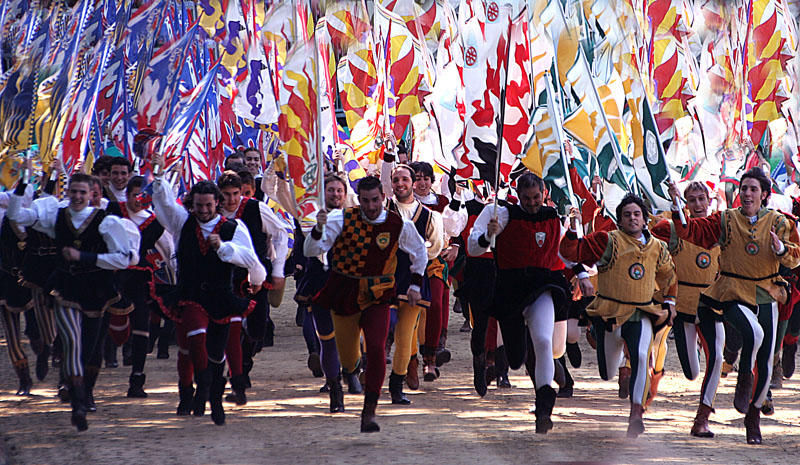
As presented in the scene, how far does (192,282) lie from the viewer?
26.4ft

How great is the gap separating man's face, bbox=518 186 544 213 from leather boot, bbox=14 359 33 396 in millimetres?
4231

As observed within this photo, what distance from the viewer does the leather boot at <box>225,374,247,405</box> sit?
894cm

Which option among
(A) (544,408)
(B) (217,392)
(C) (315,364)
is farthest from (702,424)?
(C) (315,364)

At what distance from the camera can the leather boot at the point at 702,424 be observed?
25.6ft

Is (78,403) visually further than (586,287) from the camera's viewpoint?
No

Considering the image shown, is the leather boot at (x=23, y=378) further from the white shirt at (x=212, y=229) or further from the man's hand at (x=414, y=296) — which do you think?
the man's hand at (x=414, y=296)

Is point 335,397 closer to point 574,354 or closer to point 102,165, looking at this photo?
point 574,354

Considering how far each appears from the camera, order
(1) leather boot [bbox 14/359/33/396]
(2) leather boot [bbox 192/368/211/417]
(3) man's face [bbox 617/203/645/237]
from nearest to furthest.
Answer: (3) man's face [bbox 617/203/645/237] < (2) leather boot [bbox 192/368/211/417] < (1) leather boot [bbox 14/359/33/396]

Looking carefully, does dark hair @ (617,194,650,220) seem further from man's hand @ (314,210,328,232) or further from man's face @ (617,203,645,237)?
man's hand @ (314,210,328,232)

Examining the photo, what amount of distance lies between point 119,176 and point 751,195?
16.8ft

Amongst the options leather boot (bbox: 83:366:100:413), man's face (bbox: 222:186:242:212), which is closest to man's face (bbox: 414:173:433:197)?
man's face (bbox: 222:186:242:212)

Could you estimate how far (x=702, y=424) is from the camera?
25.7ft

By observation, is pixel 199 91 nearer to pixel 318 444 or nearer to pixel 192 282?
pixel 192 282

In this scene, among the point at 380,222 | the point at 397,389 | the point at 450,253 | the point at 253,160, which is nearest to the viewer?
the point at 380,222
